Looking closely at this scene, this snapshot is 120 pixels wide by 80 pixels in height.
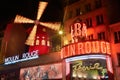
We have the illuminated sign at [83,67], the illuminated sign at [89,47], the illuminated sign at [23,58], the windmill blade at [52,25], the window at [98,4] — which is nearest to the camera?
→ the illuminated sign at [89,47]

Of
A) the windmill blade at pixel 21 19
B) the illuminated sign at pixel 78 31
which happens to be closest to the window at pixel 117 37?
the illuminated sign at pixel 78 31

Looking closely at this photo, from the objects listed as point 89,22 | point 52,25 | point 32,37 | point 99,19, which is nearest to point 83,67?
point 89,22

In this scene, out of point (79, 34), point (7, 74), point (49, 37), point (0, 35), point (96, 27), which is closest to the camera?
point (79, 34)

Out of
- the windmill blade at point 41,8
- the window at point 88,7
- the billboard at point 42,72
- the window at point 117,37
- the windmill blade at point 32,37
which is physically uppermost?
the windmill blade at point 41,8

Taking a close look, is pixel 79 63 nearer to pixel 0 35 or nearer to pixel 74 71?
pixel 74 71

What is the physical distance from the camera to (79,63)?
1861 cm

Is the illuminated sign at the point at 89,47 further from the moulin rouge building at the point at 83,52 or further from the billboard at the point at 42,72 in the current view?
the billboard at the point at 42,72

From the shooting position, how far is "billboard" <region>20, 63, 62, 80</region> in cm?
1925

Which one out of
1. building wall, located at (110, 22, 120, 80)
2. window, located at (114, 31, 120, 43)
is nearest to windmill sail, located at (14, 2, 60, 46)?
building wall, located at (110, 22, 120, 80)

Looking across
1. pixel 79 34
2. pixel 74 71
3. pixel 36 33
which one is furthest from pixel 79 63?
pixel 36 33

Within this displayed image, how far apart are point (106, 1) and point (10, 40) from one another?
13520mm

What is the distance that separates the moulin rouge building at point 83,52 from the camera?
53.9ft

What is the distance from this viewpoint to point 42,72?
2027cm

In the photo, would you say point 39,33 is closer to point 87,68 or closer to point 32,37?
point 32,37
